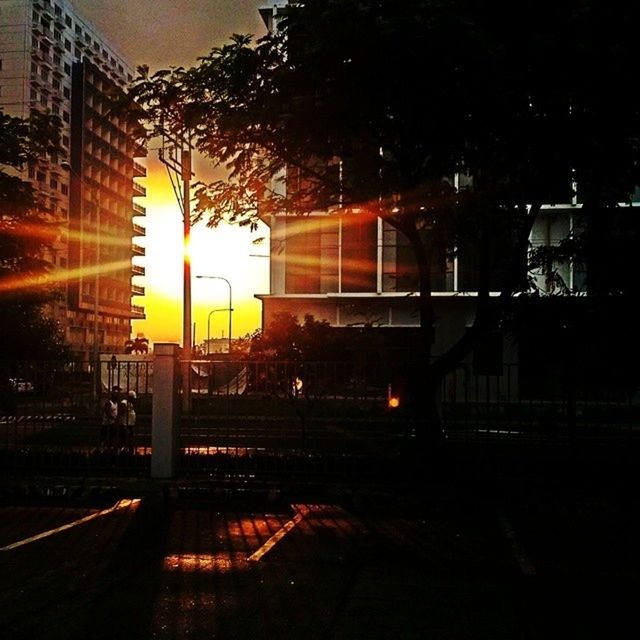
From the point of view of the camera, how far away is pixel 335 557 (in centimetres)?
822

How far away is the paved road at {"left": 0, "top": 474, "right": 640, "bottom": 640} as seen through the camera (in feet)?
19.8

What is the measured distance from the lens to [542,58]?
1032 cm

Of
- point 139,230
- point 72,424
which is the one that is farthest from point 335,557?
point 139,230

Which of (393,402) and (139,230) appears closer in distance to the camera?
(393,402)

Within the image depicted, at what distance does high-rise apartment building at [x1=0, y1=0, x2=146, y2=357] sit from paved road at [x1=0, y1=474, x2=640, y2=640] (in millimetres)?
59223

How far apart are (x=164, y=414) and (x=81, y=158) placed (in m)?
74.7

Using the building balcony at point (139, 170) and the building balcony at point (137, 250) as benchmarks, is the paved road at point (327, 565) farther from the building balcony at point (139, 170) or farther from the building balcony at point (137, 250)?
the building balcony at point (139, 170)

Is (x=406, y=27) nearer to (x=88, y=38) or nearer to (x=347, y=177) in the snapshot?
(x=347, y=177)

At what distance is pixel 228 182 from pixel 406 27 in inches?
A: 184

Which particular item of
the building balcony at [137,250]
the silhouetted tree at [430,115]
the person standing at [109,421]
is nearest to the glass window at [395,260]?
the silhouetted tree at [430,115]

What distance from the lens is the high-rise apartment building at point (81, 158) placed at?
7756cm

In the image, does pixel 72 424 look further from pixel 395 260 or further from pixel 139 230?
pixel 139 230

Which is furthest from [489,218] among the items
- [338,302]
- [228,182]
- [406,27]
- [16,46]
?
[16,46]

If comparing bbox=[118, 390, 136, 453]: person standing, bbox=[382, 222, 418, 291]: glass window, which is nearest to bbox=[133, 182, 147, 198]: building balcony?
bbox=[382, 222, 418, 291]: glass window
